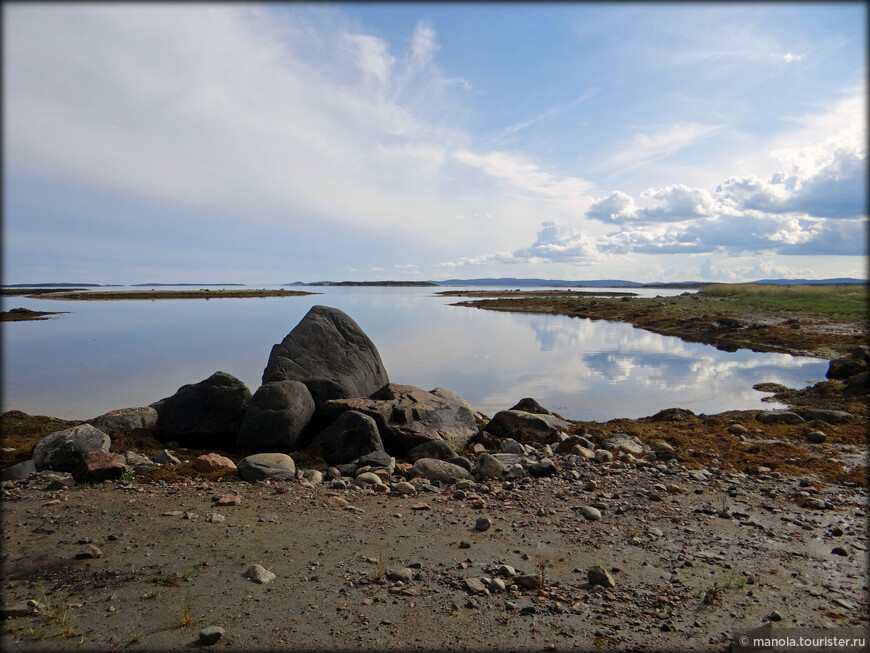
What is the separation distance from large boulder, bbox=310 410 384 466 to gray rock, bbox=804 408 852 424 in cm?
1242

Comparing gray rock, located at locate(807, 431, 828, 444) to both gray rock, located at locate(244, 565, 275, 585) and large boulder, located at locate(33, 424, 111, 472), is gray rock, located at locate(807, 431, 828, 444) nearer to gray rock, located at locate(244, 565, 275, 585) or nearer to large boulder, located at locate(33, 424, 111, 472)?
gray rock, located at locate(244, 565, 275, 585)

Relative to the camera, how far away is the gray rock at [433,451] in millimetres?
10695

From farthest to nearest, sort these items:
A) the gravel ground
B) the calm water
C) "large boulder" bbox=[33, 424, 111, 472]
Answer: the calm water → "large boulder" bbox=[33, 424, 111, 472] → the gravel ground

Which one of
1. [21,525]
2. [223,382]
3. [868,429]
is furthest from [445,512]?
[868,429]

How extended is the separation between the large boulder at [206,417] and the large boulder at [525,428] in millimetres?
6080

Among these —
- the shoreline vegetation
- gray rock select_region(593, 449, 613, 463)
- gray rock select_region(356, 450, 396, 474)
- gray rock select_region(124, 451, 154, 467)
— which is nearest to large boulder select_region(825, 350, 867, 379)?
the shoreline vegetation

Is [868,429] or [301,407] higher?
[301,407]

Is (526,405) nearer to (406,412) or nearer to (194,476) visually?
(406,412)

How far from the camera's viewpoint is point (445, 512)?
7785mm

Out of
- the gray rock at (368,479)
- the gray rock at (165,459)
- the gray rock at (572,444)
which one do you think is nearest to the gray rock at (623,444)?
the gray rock at (572,444)

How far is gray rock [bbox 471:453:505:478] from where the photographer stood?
9.59m

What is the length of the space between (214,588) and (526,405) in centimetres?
1076

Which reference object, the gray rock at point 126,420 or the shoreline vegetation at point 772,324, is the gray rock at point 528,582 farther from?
the shoreline vegetation at point 772,324

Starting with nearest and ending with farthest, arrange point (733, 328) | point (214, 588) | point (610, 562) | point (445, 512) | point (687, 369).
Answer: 1. point (214, 588)
2. point (610, 562)
3. point (445, 512)
4. point (687, 369)
5. point (733, 328)
